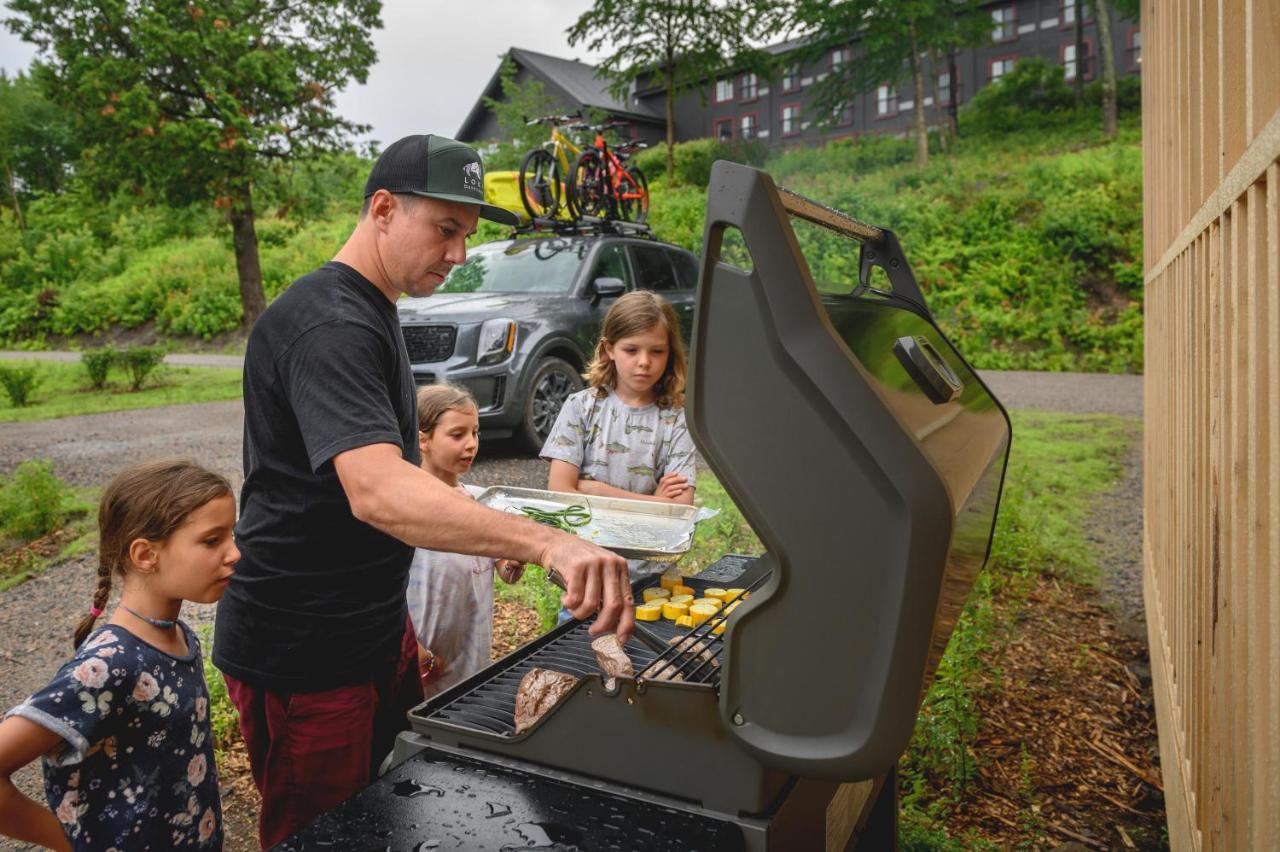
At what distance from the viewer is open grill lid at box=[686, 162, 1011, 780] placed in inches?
47.1

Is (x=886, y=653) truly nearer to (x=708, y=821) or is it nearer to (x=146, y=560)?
(x=708, y=821)

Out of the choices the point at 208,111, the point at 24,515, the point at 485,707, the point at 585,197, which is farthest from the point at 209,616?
the point at 208,111

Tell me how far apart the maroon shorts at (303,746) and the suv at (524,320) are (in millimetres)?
4501

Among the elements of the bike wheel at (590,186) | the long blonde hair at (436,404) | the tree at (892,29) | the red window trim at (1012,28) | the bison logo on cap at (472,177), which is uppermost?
the red window trim at (1012,28)

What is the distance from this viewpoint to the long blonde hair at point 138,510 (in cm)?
192

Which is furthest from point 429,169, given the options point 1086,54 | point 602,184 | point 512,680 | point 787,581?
point 1086,54

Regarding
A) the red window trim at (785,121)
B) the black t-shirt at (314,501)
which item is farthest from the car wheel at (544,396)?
the red window trim at (785,121)

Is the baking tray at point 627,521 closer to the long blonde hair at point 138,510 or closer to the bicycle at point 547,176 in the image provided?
the long blonde hair at point 138,510

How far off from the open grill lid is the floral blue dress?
1.25 metres

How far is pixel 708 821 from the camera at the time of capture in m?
1.40

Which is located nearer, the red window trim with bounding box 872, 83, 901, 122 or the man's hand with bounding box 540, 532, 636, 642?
the man's hand with bounding box 540, 532, 636, 642

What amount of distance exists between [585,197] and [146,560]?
32.3 feet

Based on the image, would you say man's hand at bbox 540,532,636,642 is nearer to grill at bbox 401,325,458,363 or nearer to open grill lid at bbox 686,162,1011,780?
open grill lid at bbox 686,162,1011,780

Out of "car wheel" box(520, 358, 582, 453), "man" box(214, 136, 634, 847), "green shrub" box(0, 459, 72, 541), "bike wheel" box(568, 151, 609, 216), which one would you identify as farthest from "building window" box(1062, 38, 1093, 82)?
"man" box(214, 136, 634, 847)
